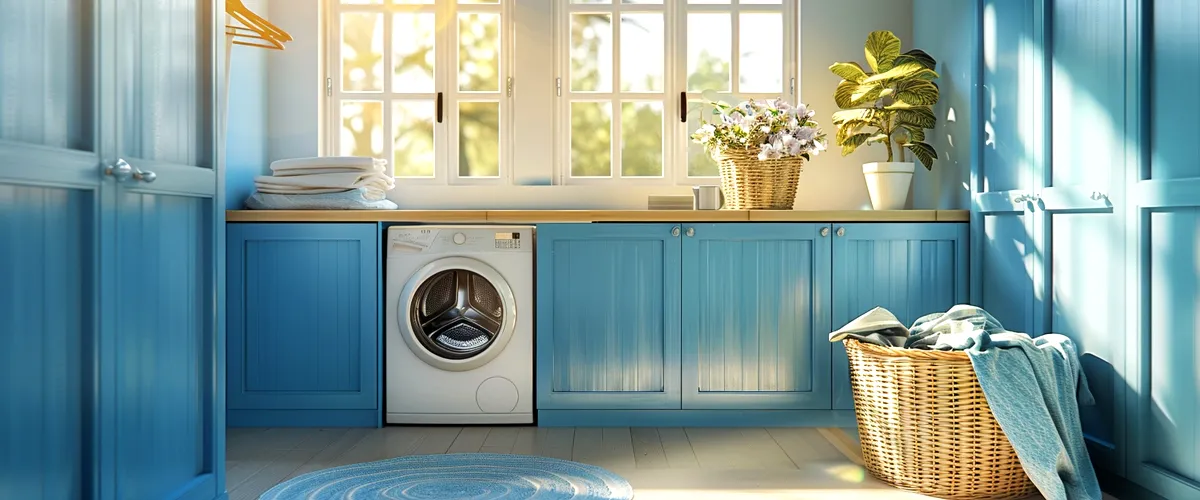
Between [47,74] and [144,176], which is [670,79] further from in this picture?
[47,74]

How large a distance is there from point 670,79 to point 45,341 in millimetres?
2704

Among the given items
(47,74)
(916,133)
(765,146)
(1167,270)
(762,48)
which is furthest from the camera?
(762,48)

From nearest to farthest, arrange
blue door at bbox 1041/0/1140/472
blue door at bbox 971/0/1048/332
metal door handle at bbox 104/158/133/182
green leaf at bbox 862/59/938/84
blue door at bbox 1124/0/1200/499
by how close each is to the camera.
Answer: metal door handle at bbox 104/158/133/182
blue door at bbox 1124/0/1200/499
blue door at bbox 1041/0/1140/472
blue door at bbox 971/0/1048/332
green leaf at bbox 862/59/938/84

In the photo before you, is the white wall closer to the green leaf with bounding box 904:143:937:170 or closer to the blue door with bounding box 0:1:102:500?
the green leaf with bounding box 904:143:937:170

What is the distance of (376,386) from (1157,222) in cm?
237

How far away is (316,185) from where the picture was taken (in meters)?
3.24

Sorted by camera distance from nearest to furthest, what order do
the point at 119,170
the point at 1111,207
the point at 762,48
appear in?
the point at 119,170, the point at 1111,207, the point at 762,48

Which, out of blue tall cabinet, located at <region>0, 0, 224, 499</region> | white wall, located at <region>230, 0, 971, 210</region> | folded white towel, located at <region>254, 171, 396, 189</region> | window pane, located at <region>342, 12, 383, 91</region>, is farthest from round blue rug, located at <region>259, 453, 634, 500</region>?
window pane, located at <region>342, 12, 383, 91</region>

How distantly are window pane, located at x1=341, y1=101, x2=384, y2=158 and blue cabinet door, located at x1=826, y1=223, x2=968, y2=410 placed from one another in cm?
193

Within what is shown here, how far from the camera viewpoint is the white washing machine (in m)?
3.10

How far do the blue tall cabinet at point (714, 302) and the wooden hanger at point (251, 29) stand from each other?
1.18 m

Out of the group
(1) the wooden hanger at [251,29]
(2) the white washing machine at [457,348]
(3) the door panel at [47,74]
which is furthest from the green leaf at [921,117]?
(3) the door panel at [47,74]

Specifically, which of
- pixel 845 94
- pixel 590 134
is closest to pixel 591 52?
pixel 590 134

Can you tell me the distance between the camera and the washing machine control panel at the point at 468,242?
3113 mm
